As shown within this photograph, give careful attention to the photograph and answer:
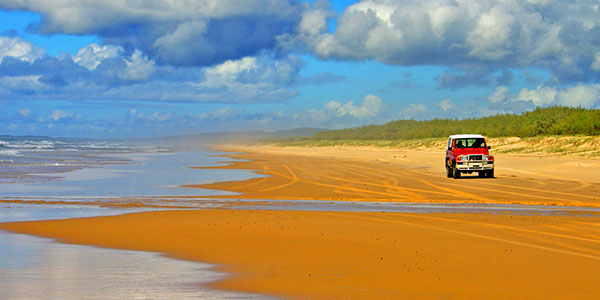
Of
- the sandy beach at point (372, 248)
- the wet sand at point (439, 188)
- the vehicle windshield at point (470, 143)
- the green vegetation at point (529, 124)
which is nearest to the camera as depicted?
the sandy beach at point (372, 248)

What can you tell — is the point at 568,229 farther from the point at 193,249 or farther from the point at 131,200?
the point at 131,200

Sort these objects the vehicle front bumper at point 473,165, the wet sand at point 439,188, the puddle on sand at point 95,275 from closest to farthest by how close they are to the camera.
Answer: the puddle on sand at point 95,275, the wet sand at point 439,188, the vehicle front bumper at point 473,165

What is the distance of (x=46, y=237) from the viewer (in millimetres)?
13055

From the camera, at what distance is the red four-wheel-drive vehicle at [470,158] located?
112ft

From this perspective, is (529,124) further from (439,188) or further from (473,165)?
(439,188)

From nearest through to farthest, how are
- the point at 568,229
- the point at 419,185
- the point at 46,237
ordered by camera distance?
the point at 46,237 < the point at 568,229 < the point at 419,185

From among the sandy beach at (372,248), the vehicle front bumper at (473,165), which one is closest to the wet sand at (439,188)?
the vehicle front bumper at (473,165)

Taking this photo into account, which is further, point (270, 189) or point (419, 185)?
point (419, 185)

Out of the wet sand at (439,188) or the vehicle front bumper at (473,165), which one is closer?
the wet sand at (439,188)

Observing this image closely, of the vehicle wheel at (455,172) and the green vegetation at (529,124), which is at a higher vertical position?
the green vegetation at (529,124)

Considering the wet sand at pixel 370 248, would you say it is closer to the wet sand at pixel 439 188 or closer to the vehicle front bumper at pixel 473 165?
the wet sand at pixel 439 188

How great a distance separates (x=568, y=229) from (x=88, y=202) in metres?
14.3

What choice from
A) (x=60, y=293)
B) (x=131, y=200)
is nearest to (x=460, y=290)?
(x=60, y=293)

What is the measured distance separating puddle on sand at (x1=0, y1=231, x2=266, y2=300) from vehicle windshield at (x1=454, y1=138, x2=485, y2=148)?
26685mm
